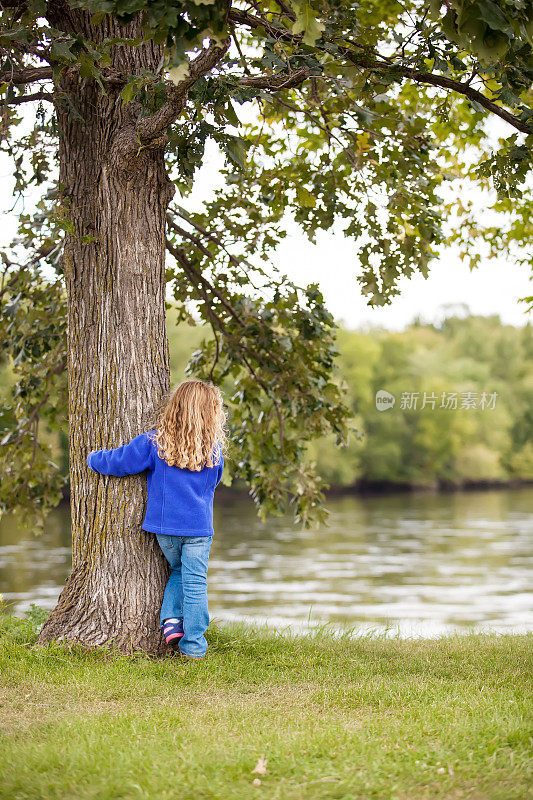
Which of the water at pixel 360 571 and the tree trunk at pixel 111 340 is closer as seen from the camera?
the tree trunk at pixel 111 340

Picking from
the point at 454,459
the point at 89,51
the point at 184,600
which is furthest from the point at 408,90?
the point at 454,459

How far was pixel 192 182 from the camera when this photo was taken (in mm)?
5375

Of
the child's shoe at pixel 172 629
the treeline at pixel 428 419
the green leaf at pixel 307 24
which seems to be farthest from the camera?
the treeline at pixel 428 419

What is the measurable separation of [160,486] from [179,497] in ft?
0.44

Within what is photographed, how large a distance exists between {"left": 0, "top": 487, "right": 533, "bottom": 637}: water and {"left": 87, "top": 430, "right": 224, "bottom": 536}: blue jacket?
119 inches

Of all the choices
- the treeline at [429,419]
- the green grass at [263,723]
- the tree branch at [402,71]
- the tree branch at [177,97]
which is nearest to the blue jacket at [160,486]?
the green grass at [263,723]

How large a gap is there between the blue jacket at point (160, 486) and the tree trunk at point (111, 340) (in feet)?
0.38

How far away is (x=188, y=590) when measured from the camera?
502 cm

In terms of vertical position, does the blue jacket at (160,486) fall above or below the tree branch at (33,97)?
below

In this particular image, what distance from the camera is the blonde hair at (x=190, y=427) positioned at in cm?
500

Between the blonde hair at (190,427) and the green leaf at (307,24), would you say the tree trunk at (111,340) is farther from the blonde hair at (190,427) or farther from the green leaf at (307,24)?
the green leaf at (307,24)

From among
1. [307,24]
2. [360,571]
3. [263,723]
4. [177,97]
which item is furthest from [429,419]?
[307,24]

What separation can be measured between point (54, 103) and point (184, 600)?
338 cm

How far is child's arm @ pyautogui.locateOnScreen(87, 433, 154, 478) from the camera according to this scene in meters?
5.04
